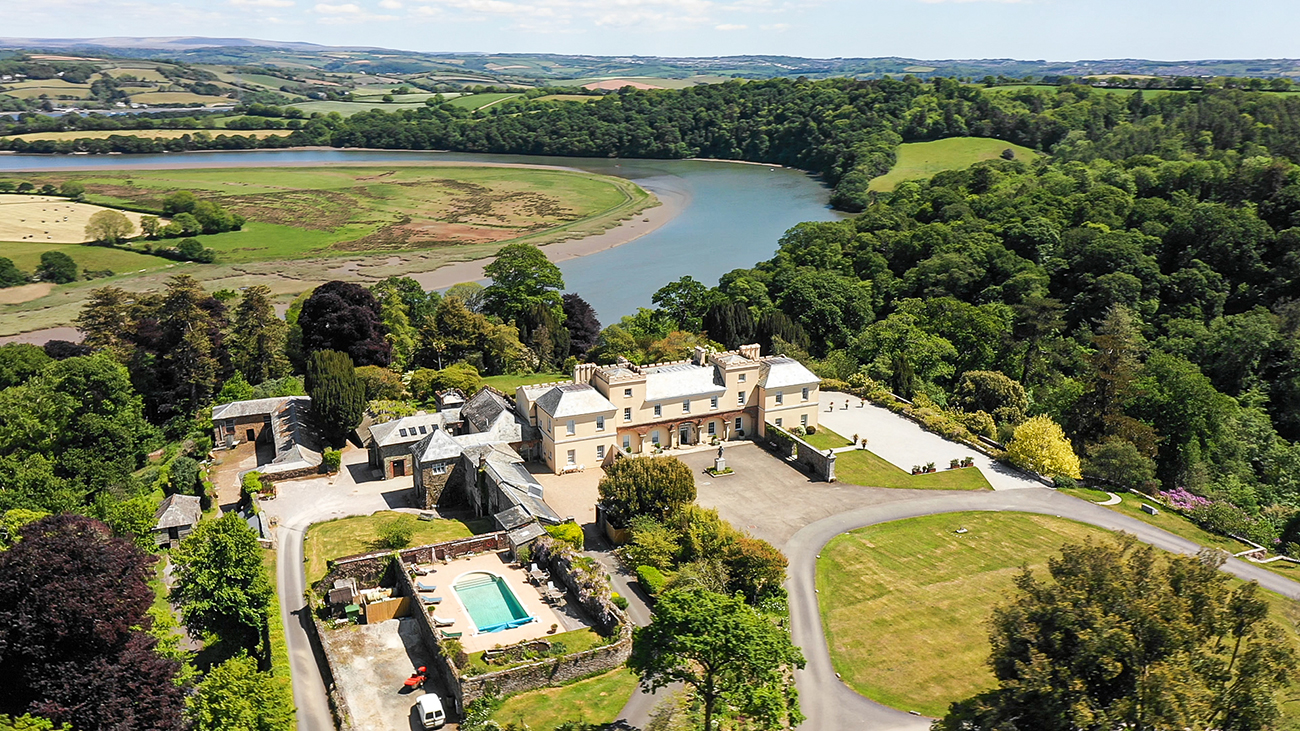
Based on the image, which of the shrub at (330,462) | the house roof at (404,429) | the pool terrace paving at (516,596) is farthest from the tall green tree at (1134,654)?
the shrub at (330,462)

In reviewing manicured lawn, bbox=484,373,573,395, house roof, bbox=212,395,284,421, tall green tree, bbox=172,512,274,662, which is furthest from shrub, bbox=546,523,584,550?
house roof, bbox=212,395,284,421

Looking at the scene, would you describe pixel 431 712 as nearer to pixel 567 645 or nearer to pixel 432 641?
pixel 432 641

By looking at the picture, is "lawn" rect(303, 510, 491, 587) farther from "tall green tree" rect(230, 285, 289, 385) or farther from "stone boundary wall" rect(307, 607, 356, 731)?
"tall green tree" rect(230, 285, 289, 385)

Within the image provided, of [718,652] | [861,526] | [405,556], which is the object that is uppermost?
[718,652]

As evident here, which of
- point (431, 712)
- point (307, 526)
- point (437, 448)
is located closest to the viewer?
point (431, 712)

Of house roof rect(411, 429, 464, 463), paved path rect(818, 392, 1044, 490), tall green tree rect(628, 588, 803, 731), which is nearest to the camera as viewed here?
tall green tree rect(628, 588, 803, 731)

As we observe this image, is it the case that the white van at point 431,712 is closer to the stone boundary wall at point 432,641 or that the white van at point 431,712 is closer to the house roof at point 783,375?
the stone boundary wall at point 432,641

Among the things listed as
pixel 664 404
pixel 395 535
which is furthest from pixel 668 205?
pixel 395 535
